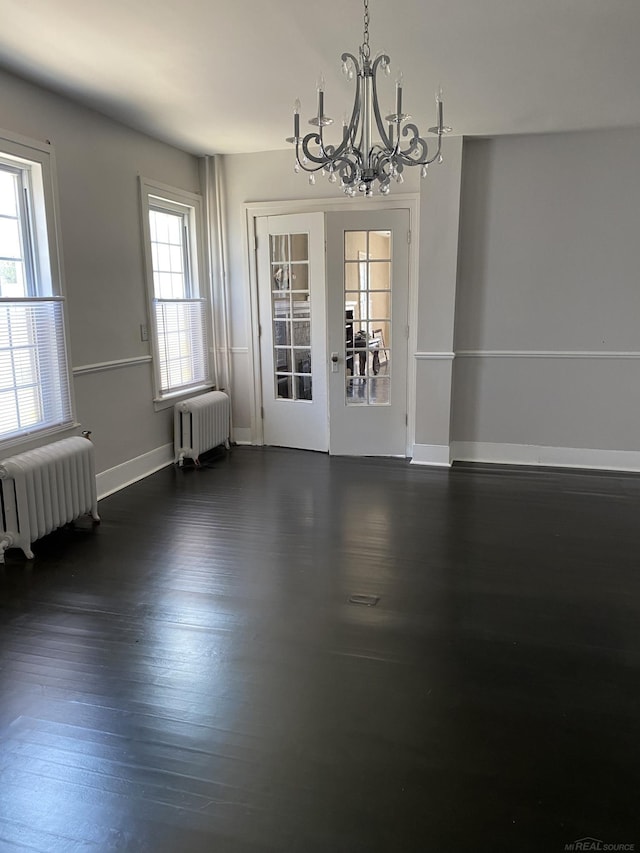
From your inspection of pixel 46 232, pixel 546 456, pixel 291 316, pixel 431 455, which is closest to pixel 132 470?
pixel 46 232

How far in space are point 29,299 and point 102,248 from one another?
91 cm

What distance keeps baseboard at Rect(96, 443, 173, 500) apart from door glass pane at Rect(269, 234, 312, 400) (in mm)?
1236

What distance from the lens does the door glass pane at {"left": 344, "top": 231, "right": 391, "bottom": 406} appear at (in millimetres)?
5223

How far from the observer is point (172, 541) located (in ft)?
11.9

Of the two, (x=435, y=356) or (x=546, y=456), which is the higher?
(x=435, y=356)

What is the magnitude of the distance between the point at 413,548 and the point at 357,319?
247 centimetres

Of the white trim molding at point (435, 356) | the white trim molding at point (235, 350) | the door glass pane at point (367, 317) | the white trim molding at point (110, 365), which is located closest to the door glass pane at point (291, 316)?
the white trim molding at point (235, 350)

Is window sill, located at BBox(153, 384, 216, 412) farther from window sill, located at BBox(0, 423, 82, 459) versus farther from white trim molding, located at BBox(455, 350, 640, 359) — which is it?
white trim molding, located at BBox(455, 350, 640, 359)

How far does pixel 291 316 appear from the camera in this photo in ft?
18.4

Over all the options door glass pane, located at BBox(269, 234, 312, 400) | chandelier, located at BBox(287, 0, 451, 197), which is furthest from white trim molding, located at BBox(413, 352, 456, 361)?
chandelier, located at BBox(287, 0, 451, 197)

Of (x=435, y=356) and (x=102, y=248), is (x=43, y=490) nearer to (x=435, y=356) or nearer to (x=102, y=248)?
(x=102, y=248)

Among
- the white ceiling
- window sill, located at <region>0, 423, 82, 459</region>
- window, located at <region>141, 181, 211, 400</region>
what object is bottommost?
window sill, located at <region>0, 423, 82, 459</region>

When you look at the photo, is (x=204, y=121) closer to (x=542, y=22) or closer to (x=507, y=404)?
(x=542, y=22)

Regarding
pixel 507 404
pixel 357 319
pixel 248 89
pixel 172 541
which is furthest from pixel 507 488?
pixel 248 89
